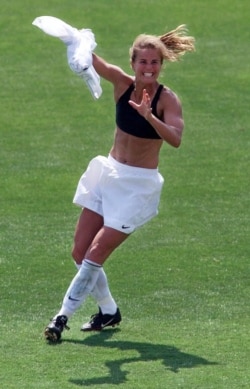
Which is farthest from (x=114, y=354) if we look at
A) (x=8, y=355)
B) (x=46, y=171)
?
(x=46, y=171)

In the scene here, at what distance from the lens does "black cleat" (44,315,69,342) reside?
791cm

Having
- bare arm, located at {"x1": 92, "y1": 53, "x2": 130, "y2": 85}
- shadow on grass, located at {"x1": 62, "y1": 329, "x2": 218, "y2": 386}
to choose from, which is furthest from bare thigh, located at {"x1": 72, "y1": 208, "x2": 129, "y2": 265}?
bare arm, located at {"x1": 92, "y1": 53, "x2": 130, "y2": 85}

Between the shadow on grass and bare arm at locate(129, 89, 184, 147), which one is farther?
bare arm at locate(129, 89, 184, 147)

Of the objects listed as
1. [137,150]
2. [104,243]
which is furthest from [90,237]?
[137,150]

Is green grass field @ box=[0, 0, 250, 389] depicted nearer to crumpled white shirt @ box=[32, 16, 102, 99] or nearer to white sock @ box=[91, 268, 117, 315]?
white sock @ box=[91, 268, 117, 315]

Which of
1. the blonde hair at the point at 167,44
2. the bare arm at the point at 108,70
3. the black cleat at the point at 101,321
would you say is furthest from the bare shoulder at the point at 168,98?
the black cleat at the point at 101,321

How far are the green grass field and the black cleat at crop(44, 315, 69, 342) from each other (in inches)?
3.6

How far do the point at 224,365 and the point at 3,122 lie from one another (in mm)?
7734

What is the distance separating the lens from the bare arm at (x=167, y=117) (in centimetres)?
750

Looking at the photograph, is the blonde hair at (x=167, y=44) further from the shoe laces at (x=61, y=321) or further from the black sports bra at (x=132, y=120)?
the shoe laces at (x=61, y=321)

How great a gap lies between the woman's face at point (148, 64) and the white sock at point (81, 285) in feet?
4.15

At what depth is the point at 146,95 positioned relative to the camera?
7.57 meters

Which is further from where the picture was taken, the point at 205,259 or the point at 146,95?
the point at 205,259

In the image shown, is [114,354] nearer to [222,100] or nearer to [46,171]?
[46,171]
